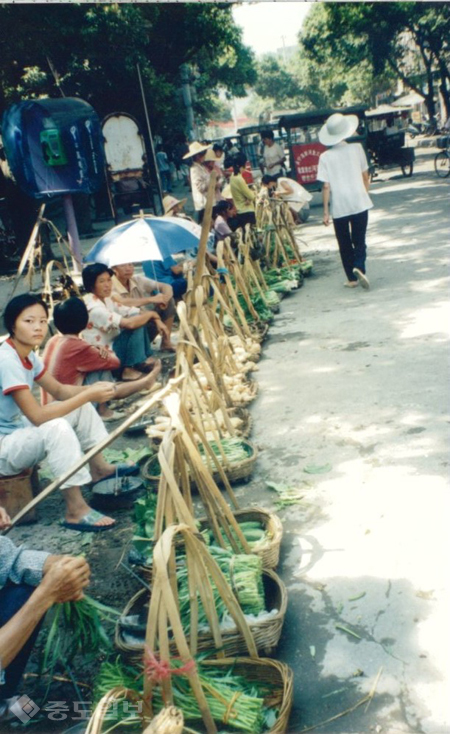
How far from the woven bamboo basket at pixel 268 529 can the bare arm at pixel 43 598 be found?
0.87 metres

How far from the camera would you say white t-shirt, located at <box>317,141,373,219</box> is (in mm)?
6926

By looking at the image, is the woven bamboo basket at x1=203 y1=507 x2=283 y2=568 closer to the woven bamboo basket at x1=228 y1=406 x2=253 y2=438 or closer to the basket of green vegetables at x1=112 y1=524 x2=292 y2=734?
the basket of green vegetables at x1=112 y1=524 x2=292 y2=734

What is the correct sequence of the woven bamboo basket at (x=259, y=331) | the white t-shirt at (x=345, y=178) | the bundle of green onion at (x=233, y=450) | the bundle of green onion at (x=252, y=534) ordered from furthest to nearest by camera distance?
the white t-shirt at (x=345, y=178) < the woven bamboo basket at (x=259, y=331) < the bundle of green onion at (x=233, y=450) < the bundle of green onion at (x=252, y=534)

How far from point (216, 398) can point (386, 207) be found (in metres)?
9.69

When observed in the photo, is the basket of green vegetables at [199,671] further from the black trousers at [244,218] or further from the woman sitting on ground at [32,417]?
the black trousers at [244,218]

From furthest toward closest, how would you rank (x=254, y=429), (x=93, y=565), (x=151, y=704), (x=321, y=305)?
1. (x=321, y=305)
2. (x=254, y=429)
3. (x=93, y=565)
4. (x=151, y=704)

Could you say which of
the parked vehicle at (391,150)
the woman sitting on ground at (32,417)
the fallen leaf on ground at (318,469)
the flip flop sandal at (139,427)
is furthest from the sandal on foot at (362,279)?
the parked vehicle at (391,150)

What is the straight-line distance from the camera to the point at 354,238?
716cm

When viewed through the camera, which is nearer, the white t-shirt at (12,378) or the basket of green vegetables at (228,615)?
the basket of green vegetables at (228,615)

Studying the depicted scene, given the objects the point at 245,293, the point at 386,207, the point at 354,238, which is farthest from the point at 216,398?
the point at 386,207

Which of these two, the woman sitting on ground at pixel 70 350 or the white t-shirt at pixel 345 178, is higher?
the white t-shirt at pixel 345 178

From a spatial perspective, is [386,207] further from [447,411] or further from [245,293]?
[447,411]

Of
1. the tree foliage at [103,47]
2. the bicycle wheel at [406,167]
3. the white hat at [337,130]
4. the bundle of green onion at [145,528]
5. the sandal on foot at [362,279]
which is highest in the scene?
the tree foliage at [103,47]

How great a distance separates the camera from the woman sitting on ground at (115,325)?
5016 millimetres
